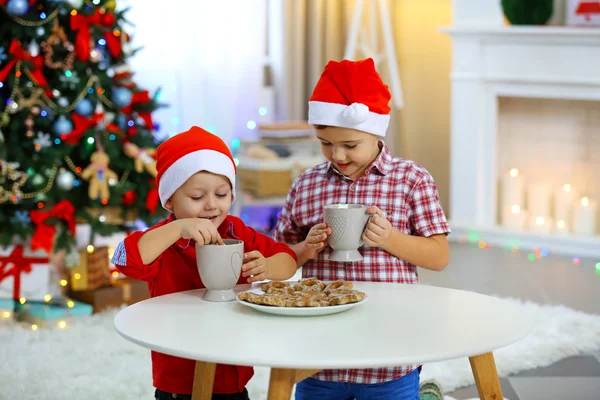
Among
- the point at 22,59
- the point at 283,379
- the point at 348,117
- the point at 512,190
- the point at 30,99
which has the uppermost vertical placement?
the point at 22,59

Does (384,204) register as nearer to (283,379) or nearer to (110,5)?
(283,379)

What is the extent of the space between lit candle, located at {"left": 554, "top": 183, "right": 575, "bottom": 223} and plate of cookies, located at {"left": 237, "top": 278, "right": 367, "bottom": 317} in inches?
132

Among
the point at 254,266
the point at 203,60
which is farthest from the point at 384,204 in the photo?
the point at 203,60

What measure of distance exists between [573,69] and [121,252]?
3451mm

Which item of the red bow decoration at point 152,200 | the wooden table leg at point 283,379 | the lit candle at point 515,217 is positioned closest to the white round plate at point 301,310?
the wooden table leg at point 283,379

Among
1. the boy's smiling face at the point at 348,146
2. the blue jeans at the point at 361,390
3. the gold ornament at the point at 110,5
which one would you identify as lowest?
the blue jeans at the point at 361,390

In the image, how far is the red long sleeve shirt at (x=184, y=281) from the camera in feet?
5.45

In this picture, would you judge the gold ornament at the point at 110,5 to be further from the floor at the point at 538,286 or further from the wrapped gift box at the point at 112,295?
the floor at the point at 538,286

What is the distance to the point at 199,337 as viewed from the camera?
4.22 feet

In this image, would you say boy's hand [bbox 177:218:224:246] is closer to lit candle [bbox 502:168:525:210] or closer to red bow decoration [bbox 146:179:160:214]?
red bow decoration [bbox 146:179:160:214]

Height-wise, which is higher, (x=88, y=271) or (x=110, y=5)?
(x=110, y=5)

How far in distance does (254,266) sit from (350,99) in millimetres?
398

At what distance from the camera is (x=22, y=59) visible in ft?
10.6

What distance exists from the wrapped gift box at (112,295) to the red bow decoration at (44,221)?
27 centimetres
